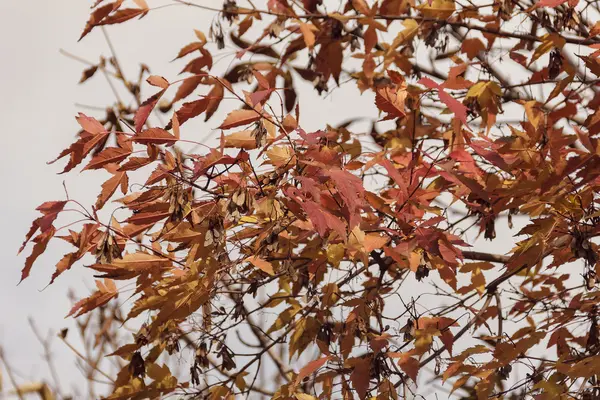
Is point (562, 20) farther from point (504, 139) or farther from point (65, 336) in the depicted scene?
point (65, 336)

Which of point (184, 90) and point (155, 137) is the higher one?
point (184, 90)

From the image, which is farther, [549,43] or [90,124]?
[549,43]

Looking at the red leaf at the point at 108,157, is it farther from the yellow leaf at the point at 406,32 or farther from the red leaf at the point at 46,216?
the yellow leaf at the point at 406,32

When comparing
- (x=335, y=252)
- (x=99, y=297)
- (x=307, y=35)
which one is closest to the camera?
(x=335, y=252)

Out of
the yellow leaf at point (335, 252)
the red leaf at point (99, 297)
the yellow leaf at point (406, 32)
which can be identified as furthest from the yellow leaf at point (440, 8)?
the red leaf at point (99, 297)

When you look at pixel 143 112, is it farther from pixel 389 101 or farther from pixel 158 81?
pixel 389 101

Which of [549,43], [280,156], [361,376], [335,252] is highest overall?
[549,43]

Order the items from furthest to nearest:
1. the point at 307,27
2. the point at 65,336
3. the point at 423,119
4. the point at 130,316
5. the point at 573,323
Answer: the point at 423,119
the point at 65,336
the point at 573,323
the point at 307,27
the point at 130,316

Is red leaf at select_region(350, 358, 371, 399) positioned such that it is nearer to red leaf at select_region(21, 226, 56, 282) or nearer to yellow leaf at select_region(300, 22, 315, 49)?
red leaf at select_region(21, 226, 56, 282)

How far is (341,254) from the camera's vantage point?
223 cm

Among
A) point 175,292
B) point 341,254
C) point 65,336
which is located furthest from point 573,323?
point 65,336

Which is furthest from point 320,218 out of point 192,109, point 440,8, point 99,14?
point 440,8

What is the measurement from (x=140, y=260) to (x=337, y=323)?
923mm

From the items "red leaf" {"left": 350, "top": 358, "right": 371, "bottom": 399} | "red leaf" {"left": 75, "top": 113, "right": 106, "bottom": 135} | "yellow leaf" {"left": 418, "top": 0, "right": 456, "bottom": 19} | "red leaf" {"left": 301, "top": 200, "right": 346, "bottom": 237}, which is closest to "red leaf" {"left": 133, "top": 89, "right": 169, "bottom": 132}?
"red leaf" {"left": 75, "top": 113, "right": 106, "bottom": 135}
